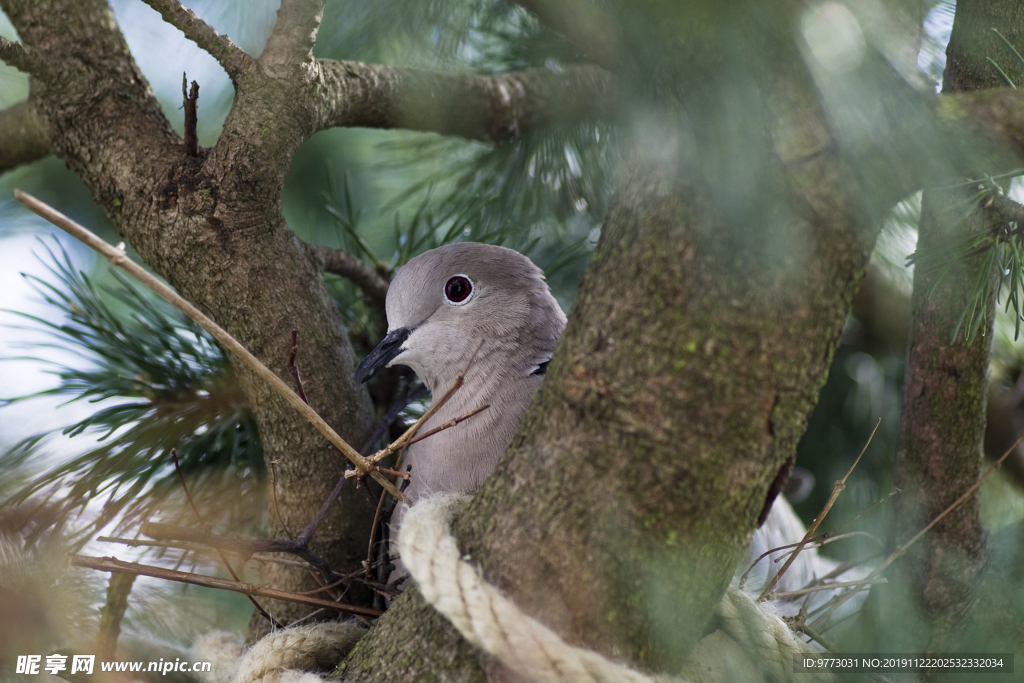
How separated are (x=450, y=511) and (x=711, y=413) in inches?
9.7

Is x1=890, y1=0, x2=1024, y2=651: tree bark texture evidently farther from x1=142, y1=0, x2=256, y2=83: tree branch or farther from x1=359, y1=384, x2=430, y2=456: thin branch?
x1=142, y1=0, x2=256, y2=83: tree branch

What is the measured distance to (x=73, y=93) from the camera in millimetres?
854

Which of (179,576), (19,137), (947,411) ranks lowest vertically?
(947,411)

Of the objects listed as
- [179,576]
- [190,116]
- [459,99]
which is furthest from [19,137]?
[179,576]

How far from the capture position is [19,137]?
1103mm

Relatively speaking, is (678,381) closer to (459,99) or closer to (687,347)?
(687,347)

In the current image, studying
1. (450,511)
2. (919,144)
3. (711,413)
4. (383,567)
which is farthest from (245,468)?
(919,144)

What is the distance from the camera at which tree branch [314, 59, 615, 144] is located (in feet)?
3.02

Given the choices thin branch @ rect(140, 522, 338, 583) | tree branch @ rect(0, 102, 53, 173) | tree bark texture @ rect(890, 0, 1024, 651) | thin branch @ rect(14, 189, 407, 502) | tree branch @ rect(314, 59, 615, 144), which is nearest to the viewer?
thin branch @ rect(14, 189, 407, 502)

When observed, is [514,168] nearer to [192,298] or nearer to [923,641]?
[192,298]

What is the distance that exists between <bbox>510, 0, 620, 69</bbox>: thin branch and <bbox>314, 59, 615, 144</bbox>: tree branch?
100 mm

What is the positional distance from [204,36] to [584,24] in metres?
0.39

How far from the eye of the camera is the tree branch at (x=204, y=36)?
750mm

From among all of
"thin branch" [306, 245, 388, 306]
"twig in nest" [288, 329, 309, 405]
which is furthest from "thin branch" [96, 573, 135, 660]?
"thin branch" [306, 245, 388, 306]
